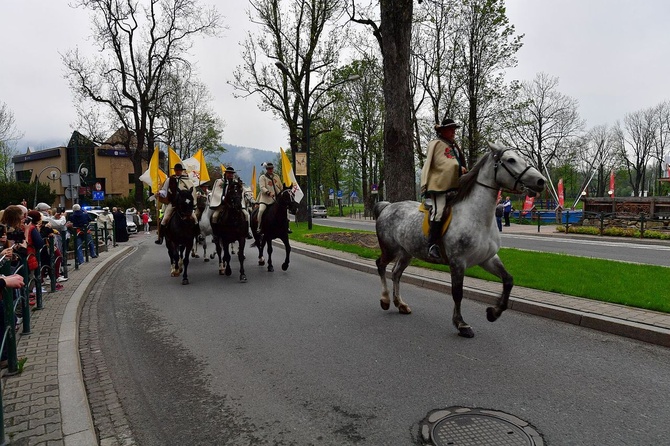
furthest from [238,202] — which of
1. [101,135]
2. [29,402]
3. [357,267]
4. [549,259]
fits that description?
[101,135]

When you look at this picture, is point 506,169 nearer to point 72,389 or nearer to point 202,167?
point 72,389

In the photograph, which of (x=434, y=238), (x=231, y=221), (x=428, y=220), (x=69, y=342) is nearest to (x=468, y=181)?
(x=428, y=220)

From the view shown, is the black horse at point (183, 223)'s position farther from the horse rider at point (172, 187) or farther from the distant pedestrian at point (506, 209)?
the distant pedestrian at point (506, 209)

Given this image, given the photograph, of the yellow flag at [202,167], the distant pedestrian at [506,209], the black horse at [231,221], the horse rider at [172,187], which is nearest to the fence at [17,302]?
the horse rider at [172,187]

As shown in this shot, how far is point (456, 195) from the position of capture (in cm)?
591

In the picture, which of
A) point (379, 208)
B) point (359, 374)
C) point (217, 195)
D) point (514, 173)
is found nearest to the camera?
point (359, 374)

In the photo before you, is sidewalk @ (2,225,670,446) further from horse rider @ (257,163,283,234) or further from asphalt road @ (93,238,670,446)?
horse rider @ (257,163,283,234)

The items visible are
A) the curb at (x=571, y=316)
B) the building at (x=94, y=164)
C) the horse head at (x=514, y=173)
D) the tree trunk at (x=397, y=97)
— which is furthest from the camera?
the building at (x=94, y=164)

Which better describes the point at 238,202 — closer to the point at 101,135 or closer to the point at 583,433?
the point at 583,433

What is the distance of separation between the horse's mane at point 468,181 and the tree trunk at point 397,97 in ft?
24.9

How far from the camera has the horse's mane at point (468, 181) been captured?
568 centimetres

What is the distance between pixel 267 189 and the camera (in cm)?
1203

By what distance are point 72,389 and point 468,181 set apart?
4.95m

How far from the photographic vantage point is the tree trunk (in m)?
13.3
